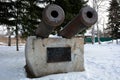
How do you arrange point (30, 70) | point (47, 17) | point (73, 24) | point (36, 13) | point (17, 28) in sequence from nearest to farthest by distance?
point (47, 17) → point (73, 24) → point (30, 70) → point (36, 13) → point (17, 28)

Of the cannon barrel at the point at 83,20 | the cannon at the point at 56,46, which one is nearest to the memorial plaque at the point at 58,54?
the cannon at the point at 56,46

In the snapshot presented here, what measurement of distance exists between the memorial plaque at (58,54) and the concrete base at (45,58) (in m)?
0.11

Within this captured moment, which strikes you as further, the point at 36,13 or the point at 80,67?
the point at 36,13

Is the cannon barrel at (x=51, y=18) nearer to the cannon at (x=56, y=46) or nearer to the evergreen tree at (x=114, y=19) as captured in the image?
the cannon at (x=56, y=46)

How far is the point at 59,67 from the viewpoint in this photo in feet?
22.6

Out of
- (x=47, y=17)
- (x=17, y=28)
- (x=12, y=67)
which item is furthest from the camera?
(x=17, y=28)

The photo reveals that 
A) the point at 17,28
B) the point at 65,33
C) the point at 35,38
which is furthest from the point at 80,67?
the point at 17,28

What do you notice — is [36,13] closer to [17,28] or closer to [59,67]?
[17,28]

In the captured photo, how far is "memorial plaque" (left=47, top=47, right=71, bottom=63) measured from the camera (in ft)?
22.2

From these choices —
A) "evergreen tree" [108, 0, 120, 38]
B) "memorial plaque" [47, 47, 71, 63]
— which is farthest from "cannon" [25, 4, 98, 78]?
"evergreen tree" [108, 0, 120, 38]

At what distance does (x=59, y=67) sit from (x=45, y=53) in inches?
28.3

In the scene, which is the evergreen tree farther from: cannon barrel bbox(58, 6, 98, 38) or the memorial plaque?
cannon barrel bbox(58, 6, 98, 38)

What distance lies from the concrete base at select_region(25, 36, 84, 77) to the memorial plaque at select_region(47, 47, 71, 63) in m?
0.11

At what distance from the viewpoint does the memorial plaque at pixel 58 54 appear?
675 centimetres
